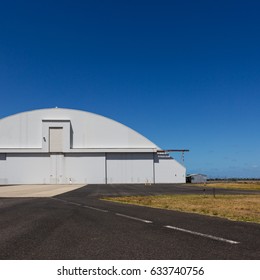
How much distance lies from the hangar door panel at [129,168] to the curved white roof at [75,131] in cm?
215

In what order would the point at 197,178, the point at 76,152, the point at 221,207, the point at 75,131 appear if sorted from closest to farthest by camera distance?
1. the point at 221,207
2. the point at 76,152
3. the point at 75,131
4. the point at 197,178

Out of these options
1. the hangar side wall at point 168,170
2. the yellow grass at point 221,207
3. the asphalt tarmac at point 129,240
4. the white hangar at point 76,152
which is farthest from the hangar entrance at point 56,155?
the asphalt tarmac at point 129,240

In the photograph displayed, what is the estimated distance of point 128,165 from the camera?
66375 millimetres

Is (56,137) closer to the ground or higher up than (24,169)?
higher up

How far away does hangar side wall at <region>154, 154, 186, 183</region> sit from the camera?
67062 mm

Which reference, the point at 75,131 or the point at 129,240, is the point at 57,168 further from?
the point at 129,240

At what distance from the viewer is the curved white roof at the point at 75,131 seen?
64.6 m

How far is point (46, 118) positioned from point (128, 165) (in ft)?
61.6

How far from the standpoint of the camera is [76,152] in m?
64.9

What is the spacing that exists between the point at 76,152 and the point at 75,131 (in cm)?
447

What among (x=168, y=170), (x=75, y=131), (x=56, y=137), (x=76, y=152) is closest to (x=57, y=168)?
(x=76, y=152)

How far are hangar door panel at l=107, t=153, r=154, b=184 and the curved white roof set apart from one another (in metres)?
2.15
